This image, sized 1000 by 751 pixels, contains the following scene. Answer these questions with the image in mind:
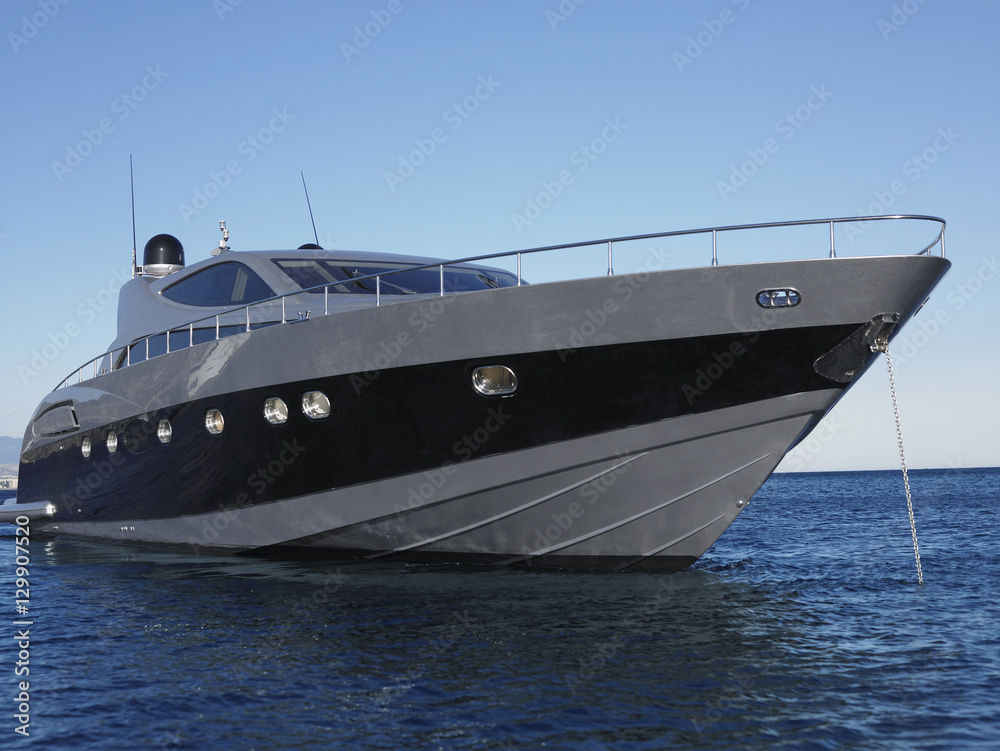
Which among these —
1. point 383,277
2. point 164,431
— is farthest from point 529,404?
point 164,431

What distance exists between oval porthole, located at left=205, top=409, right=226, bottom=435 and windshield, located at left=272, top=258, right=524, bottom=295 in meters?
1.92

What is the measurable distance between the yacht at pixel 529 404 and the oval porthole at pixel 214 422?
4cm

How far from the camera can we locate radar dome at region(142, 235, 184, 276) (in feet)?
56.4

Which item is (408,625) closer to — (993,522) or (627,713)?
(627,713)

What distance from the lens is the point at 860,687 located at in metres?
5.37

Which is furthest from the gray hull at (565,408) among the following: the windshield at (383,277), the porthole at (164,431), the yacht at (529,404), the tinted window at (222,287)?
the windshield at (383,277)

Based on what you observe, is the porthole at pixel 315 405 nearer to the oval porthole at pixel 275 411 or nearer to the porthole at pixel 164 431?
the oval porthole at pixel 275 411

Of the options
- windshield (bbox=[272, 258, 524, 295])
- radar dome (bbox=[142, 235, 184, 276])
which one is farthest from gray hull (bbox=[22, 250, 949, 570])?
radar dome (bbox=[142, 235, 184, 276])

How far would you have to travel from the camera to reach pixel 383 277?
1091 centimetres

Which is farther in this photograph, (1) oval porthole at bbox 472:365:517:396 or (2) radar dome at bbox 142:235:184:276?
(2) radar dome at bbox 142:235:184:276

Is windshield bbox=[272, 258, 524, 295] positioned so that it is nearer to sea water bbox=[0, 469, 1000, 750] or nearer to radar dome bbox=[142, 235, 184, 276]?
sea water bbox=[0, 469, 1000, 750]

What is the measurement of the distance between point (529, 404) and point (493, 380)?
0.43 metres

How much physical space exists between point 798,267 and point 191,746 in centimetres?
586

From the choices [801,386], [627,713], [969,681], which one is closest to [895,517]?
[801,386]
